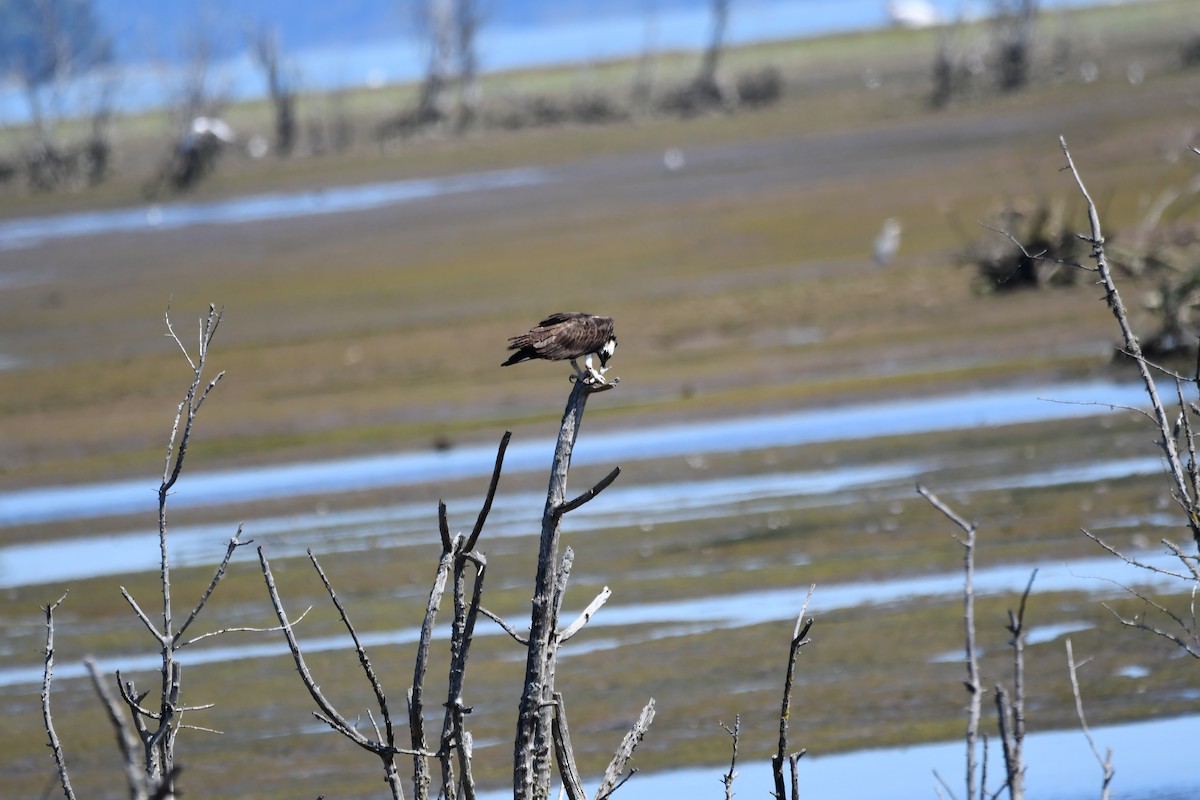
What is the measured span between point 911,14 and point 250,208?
154ft

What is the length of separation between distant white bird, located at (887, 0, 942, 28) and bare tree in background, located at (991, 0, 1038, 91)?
27461 millimetres

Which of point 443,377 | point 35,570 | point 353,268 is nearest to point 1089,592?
point 35,570

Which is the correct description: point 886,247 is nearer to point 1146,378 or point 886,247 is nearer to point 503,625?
point 1146,378

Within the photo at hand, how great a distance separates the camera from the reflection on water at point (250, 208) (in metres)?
34.9

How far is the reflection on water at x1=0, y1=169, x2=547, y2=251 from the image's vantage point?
3491 centimetres

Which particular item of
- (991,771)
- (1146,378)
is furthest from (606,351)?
(991,771)

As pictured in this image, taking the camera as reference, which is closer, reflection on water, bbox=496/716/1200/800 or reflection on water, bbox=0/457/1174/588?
reflection on water, bbox=496/716/1200/800

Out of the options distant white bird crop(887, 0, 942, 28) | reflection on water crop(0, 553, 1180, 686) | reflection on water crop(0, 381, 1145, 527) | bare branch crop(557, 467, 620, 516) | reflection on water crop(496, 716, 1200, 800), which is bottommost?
reflection on water crop(496, 716, 1200, 800)

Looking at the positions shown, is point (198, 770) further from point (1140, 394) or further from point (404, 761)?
point (1140, 394)

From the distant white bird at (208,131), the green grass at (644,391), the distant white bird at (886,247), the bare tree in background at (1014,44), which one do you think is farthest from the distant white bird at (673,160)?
the distant white bird at (208,131)

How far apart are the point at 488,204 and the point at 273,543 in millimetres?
19604

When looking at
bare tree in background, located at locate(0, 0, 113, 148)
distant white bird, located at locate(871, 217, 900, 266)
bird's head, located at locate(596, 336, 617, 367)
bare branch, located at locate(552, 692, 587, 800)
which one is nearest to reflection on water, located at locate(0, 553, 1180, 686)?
bird's head, located at locate(596, 336, 617, 367)

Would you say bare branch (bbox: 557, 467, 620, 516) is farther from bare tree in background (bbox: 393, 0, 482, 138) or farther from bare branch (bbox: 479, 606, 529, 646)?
bare tree in background (bbox: 393, 0, 482, 138)

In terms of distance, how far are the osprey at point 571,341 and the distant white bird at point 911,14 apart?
68.7m
